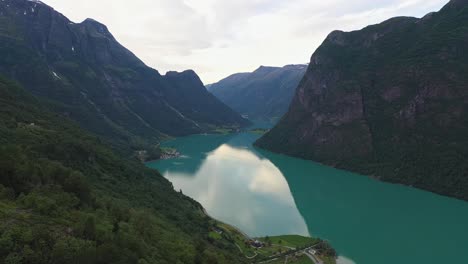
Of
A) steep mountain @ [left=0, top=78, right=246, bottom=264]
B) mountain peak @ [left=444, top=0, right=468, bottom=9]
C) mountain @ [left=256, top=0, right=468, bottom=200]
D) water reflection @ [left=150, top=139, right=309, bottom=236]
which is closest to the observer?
steep mountain @ [left=0, top=78, right=246, bottom=264]

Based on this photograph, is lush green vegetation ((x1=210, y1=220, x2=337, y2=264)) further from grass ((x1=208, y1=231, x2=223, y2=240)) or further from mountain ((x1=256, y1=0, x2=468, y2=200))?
mountain ((x1=256, y1=0, x2=468, y2=200))

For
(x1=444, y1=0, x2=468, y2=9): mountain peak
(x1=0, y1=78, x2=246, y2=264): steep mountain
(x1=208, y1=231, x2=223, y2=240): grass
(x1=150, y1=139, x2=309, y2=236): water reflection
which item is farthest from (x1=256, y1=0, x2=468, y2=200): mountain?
(x1=0, y1=78, x2=246, y2=264): steep mountain

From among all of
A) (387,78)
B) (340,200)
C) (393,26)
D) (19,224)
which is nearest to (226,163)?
(340,200)

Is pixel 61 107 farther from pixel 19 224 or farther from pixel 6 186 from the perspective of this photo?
pixel 19 224

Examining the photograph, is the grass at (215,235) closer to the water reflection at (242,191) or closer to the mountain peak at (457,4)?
the water reflection at (242,191)

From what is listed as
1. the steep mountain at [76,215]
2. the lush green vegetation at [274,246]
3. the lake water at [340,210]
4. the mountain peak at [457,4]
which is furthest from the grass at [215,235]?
the mountain peak at [457,4]
